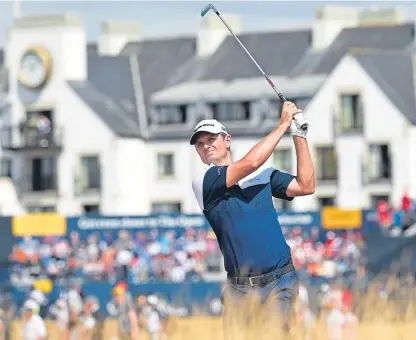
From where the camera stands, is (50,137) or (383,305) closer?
(383,305)

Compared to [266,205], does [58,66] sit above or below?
Answer: above

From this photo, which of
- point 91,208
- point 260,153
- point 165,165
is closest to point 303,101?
point 165,165

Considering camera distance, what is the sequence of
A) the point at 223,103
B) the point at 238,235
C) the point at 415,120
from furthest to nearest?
the point at 223,103
the point at 415,120
the point at 238,235

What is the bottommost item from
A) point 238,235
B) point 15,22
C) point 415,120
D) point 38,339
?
point 38,339

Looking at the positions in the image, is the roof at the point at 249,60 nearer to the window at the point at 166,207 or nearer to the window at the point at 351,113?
the window at the point at 351,113

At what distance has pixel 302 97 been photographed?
182ft

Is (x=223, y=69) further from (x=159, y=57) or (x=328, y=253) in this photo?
(x=328, y=253)

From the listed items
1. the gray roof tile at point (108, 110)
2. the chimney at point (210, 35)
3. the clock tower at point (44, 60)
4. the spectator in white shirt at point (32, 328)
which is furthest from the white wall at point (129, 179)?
the spectator in white shirt at point (32, 328)

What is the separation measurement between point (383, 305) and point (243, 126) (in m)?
48.1

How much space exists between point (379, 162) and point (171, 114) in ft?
30.7

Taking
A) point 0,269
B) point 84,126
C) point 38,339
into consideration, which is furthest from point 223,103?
point 38,339

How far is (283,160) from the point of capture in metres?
54.8

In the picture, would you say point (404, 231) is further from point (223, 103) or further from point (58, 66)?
point (58, 66)

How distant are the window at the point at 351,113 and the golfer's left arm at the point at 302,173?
45.9m
